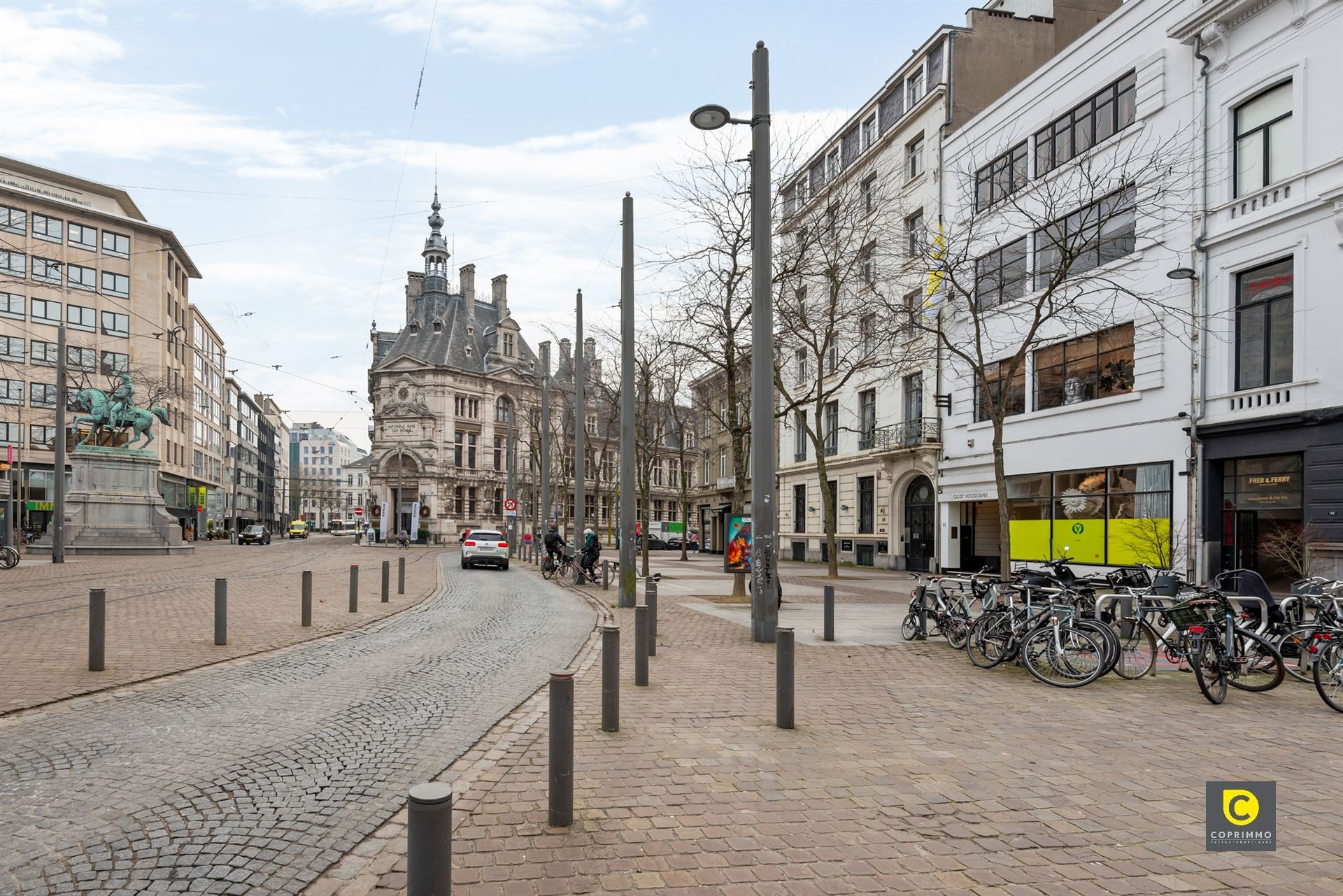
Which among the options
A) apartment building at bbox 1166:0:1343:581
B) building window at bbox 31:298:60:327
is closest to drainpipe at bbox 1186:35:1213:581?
apartment building at bbox 1166:0:1343:581

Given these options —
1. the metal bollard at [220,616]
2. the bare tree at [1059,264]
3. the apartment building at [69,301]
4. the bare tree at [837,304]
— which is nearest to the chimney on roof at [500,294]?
the apartment building at [69,301]

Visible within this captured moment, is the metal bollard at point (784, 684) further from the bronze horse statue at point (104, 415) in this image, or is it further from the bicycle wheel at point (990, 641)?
the bronze horse statue at point (104, 415)

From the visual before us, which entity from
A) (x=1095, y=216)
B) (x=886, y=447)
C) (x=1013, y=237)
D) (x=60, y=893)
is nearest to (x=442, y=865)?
(x=60, y=893)

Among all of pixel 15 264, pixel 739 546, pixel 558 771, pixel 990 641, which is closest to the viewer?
pixel 558 771

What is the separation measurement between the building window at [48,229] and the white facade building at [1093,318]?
53765mm

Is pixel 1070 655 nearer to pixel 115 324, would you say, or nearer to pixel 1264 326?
pixel 1264 326

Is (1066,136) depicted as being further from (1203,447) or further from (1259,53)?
(1203,447)

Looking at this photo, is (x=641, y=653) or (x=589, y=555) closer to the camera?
(x=641, y=653)

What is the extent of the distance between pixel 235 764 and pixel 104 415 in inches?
1412

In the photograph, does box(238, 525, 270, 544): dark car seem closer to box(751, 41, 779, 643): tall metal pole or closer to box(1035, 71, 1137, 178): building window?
box(1035, 71, 1137, 178): building window

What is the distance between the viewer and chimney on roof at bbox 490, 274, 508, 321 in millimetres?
87188

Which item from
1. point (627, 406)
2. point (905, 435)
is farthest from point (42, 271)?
point (627, 406)

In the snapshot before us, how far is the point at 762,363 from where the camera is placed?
11852 millimetres

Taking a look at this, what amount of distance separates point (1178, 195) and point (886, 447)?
15450 millimetres
